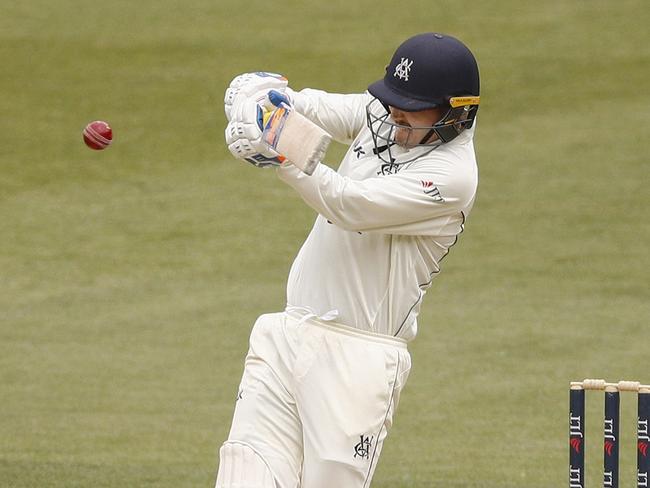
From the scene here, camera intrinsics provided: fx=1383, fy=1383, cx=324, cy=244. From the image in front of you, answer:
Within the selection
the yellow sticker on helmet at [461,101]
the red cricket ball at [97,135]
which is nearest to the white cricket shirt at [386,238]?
the yellow sticker on helmet at [461,101]

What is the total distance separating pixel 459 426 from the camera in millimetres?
8617

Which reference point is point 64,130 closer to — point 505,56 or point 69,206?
point 69,206

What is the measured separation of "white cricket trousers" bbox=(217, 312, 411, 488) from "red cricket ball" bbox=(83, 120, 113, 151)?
2.95 ft

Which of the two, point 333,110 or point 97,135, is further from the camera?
point 97,135

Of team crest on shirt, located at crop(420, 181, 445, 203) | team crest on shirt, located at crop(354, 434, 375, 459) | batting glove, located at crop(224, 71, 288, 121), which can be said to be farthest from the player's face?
team crest on shirt, located at crop(354, 434, 375, 459)

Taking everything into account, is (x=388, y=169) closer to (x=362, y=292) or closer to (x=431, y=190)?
(x=431, y=190)

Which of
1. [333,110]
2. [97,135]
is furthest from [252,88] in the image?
[97,135]

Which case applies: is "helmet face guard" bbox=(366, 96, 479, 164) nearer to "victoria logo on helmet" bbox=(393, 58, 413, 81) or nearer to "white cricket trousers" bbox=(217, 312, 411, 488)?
"victoria logo on helmet" bbox=(393, 58, 413, 81)

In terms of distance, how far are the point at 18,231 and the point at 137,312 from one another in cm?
220

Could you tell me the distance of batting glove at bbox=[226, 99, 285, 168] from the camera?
3627 millimetres

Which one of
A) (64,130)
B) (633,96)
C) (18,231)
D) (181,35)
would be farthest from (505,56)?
(18,231)

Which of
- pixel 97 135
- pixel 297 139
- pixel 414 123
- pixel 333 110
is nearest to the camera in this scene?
pixel 297 139

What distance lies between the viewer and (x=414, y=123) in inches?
154

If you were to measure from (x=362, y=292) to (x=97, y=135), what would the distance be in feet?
3.42
